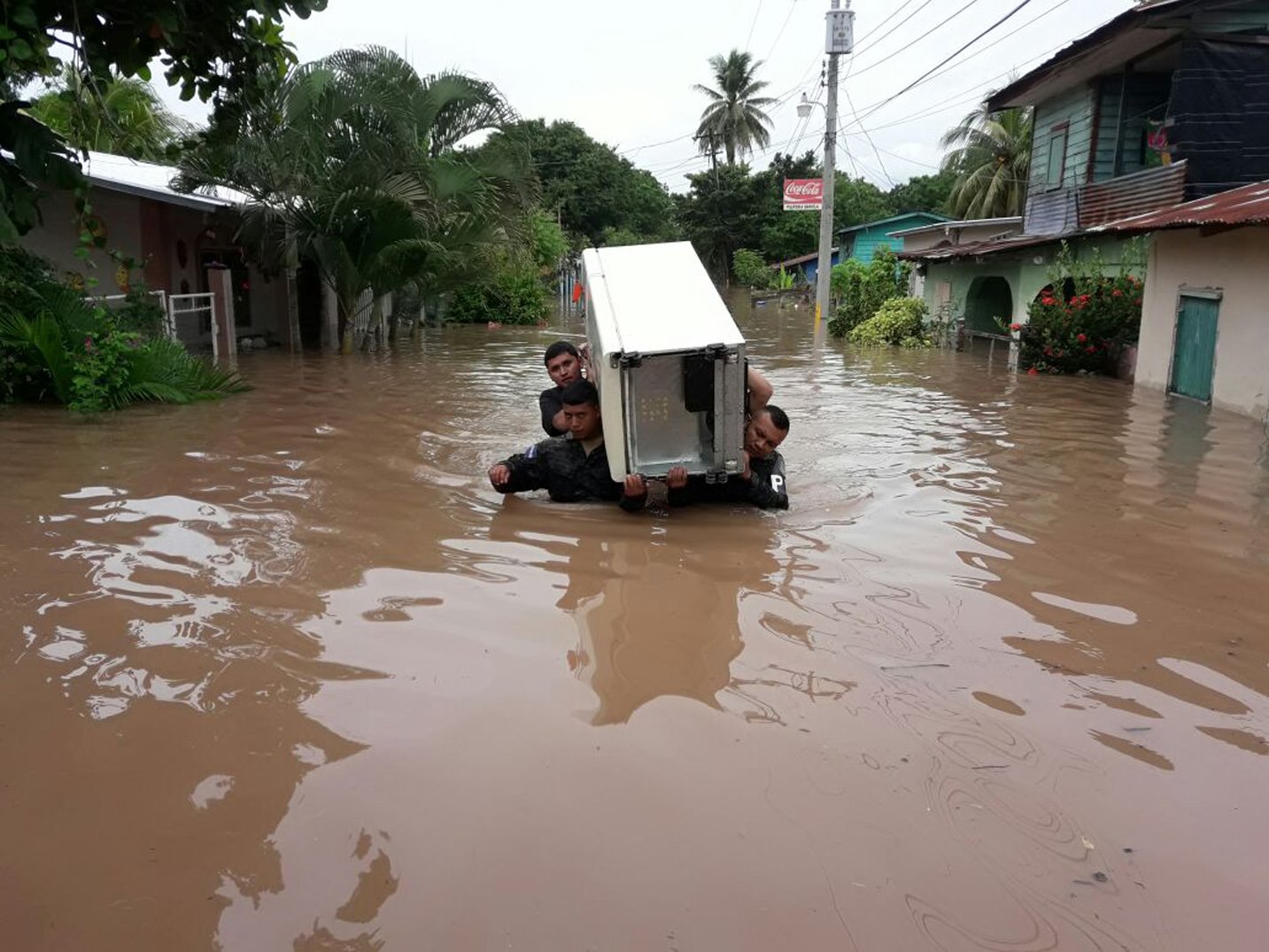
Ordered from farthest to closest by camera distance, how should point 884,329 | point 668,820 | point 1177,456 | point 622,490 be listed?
point 884,329 < point 1177,456 < point 622,490 < point 668,820

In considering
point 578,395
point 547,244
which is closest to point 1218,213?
point 578,395

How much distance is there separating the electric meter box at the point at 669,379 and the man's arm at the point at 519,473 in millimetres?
730

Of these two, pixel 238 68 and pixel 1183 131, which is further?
pixel 1183 131

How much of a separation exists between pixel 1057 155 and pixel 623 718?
19205mm

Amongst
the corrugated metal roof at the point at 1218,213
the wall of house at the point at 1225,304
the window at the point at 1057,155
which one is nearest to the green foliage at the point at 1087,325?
the wall of house at the point at 1225,304

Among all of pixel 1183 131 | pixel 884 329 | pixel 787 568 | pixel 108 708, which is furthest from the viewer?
pixel 884 329

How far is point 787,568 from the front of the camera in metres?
5.37

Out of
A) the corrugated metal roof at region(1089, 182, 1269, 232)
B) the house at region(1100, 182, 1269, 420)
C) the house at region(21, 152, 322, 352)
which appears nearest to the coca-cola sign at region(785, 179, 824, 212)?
the house at region(21, 152, 322, 352)

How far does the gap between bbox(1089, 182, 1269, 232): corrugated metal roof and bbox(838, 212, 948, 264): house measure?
26.5 meters

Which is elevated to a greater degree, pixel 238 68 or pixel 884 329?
pixel 238 68

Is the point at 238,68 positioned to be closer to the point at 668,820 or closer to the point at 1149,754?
the point at 668,820

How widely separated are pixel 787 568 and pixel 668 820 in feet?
8.45

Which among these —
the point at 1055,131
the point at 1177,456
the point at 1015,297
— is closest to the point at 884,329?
the point at 1015,297

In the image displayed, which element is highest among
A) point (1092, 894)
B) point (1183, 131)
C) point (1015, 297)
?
point (1183, 131)
